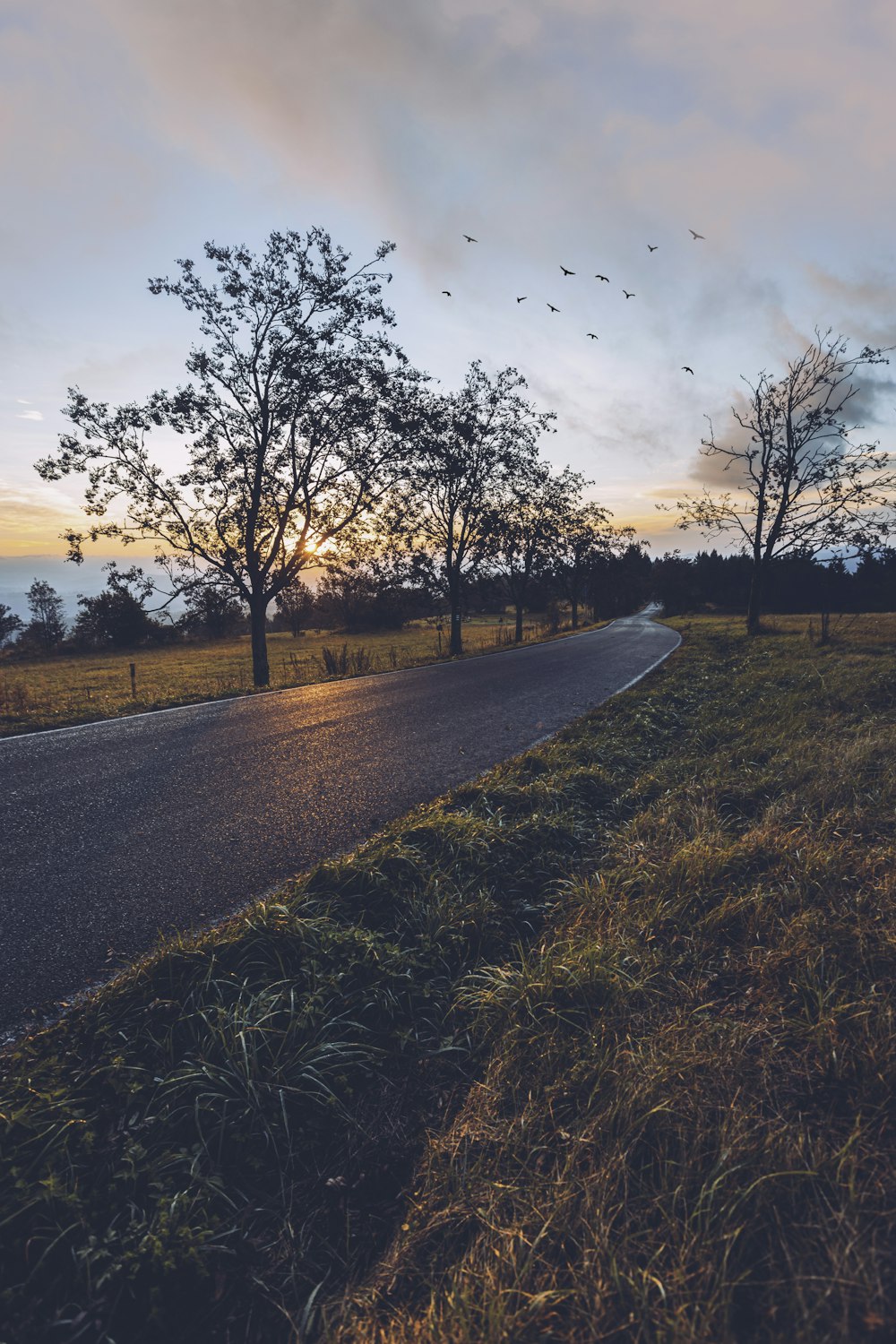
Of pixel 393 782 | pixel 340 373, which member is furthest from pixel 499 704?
pixel 340 373

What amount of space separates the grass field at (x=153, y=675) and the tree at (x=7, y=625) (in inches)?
1233

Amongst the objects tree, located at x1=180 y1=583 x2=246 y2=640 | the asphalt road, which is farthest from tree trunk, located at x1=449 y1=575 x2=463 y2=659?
the asphalt road

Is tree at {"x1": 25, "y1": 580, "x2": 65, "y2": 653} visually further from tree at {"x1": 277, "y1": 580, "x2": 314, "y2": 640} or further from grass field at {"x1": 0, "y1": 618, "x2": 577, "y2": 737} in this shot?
grass field at {"x1": 0, "y1": 618, "x2": 577, "y2": 737}

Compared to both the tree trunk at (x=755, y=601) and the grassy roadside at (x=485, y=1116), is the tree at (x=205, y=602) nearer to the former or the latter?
the grassy roadside at (x=485, y=1116)

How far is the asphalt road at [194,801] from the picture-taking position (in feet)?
11.7

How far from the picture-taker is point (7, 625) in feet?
230

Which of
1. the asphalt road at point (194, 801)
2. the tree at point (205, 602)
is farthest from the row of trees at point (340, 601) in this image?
the asphalt road at point (194, 801)

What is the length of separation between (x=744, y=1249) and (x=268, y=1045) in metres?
1.85

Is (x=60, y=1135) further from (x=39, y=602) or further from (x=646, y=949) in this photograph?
(x=39, y=602)

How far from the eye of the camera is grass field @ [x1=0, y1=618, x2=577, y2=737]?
36.4 feet

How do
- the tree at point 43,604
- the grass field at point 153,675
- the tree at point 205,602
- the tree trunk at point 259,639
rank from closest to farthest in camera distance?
1. the grass field at point 153,675
2. the tree at point 205,602
3. the tree trunk at point 259,639
4. the tree at point 43,604

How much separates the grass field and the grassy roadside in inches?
347

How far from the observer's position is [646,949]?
2979mm

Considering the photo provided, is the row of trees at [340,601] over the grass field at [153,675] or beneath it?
over
